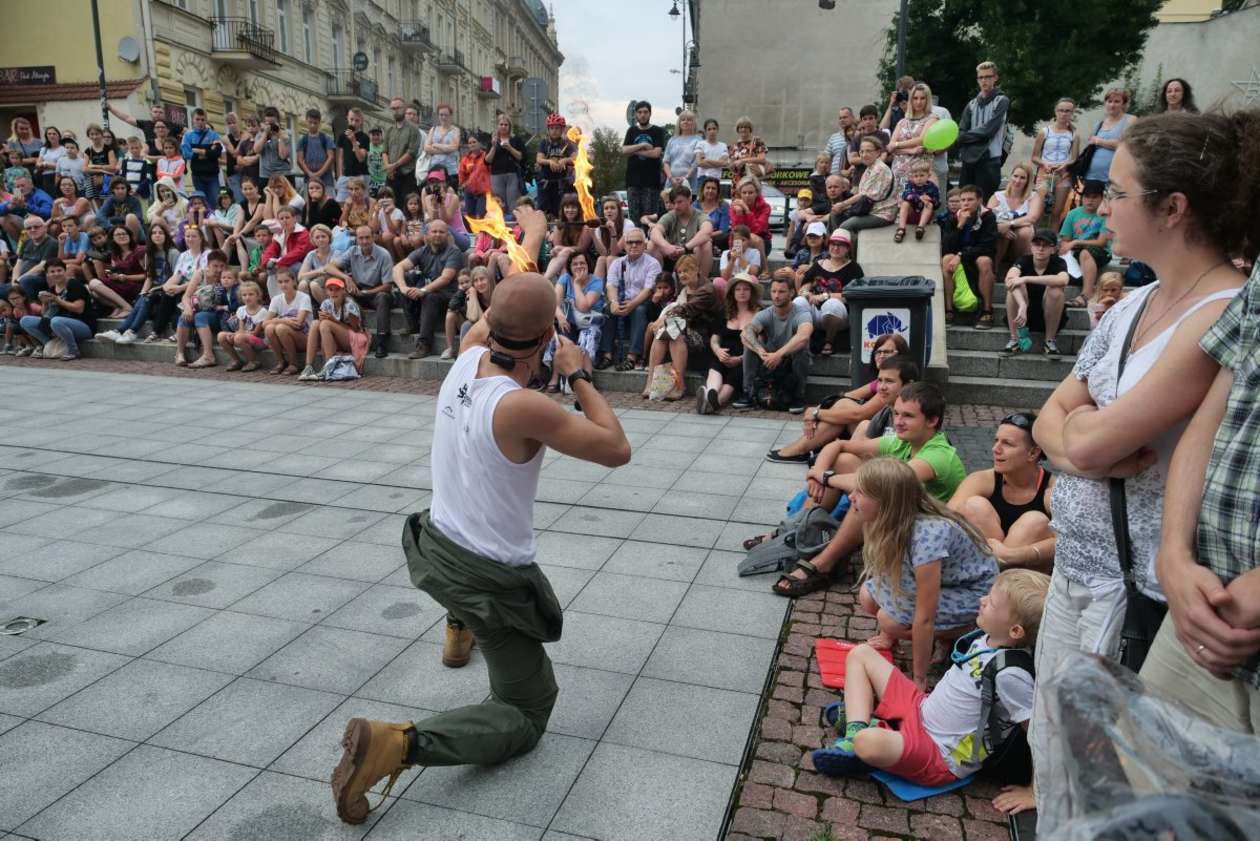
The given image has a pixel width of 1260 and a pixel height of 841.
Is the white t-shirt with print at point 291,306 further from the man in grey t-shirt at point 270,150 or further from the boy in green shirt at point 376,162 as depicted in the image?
the man in grey t-shirt at point 270,150

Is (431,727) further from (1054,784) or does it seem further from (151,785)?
(1054,784)

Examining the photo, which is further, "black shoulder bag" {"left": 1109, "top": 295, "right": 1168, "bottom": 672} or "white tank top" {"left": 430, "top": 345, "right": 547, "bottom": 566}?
"white tank top" {"left": 430, "top": 345, "right": 547, "bottom": 566}

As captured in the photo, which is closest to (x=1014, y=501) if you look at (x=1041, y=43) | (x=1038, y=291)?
(x=1038, y=291)

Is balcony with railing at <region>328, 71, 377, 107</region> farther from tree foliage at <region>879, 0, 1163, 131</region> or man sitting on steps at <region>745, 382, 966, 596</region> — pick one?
man sitting on steps at <region>745, 382, 966, 596</region>

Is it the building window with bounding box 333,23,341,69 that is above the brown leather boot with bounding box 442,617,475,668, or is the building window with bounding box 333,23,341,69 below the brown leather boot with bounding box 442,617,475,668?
above

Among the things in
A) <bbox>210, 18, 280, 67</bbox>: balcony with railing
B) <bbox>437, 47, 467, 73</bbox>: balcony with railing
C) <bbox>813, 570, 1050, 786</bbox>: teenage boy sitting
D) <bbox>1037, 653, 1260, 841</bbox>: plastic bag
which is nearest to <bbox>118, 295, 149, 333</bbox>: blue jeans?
<bbox>813, 570, 1050, 786</bbox>: teenage boy sitting

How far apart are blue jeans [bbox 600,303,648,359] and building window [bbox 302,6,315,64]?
92.8 ft

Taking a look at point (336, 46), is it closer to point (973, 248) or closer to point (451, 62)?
point (451, 62)

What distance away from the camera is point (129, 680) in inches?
157

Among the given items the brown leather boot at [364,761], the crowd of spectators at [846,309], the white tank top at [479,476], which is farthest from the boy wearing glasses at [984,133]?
the brown leather boot at [364,761]

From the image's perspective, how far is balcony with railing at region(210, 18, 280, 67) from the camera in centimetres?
2712

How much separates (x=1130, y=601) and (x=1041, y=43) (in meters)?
23.1

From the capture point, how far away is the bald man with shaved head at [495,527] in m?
2.89

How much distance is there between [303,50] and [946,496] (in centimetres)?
3463
